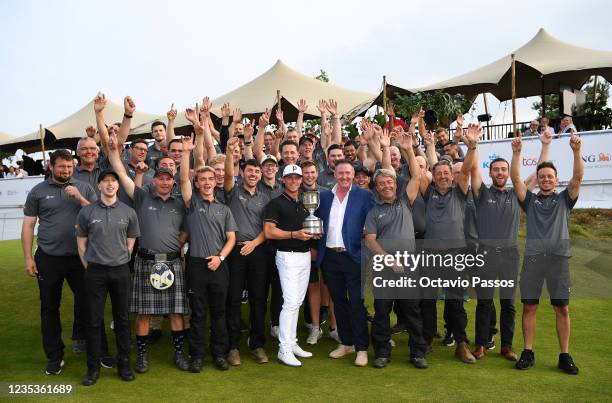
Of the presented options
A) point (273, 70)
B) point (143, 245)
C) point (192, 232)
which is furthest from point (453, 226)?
point (273, 70)

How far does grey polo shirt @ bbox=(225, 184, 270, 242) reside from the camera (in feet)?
19.0

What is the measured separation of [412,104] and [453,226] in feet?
47.8

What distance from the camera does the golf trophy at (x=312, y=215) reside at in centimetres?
559

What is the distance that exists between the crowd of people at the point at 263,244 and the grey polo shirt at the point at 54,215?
0.03ft

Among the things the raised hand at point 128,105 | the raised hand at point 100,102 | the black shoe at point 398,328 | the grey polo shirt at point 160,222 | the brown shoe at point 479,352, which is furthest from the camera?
the black shoe at point 398,328

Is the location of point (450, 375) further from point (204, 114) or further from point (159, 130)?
point (159, 130)

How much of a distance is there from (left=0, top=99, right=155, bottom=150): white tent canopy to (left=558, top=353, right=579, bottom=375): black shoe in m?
25.5

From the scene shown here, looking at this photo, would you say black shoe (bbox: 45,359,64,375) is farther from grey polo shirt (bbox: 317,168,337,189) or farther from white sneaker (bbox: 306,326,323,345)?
grey polo shirt (bbox: 317,168,337,189)

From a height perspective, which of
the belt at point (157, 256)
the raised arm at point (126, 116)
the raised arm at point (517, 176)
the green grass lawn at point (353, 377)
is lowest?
the green grass lawn at point (353, 377)

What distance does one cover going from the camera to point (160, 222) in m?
5.41

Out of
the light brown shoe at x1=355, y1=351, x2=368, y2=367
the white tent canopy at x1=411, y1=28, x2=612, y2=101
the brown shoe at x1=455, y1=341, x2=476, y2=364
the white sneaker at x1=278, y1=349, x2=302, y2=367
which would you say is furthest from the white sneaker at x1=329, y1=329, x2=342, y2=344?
the white tent canopy at x1=411, y1=28, x2=612, y2=101

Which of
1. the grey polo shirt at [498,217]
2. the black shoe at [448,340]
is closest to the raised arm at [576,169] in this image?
the grey polo shirt at [498,217]

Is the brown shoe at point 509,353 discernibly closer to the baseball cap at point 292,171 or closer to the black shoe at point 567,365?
the black shoe at point 567,365

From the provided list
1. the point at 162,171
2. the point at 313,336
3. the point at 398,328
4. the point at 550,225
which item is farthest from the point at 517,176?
the point at 162,171
